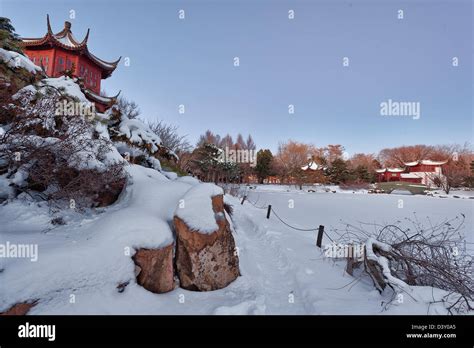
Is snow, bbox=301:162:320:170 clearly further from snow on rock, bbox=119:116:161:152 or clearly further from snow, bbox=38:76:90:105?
snow, bbox=38:76:90:105

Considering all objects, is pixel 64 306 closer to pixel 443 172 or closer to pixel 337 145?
pixel 443 172

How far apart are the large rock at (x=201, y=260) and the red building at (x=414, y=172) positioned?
143ft

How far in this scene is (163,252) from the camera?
3.27 meters

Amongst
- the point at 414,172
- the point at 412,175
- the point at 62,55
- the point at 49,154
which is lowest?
the point at 412,175

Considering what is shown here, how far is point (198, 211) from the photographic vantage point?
12.5 ft

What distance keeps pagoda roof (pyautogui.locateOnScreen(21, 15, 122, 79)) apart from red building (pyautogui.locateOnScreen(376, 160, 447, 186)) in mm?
45249

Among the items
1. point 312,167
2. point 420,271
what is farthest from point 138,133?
point 312,167

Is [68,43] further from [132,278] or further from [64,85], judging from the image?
[132,278]

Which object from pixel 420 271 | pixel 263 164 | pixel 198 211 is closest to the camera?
pixel 420 271

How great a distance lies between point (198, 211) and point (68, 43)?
1431cm

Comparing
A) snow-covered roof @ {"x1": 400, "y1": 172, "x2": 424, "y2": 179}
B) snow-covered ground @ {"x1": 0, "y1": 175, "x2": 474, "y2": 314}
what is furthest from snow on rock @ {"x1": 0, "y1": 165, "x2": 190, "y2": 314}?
snow-covered roof @ {"x1": 400, "y1": 172, "x2": 424, "y2": 179}

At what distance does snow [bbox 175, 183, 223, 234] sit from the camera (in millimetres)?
3625
